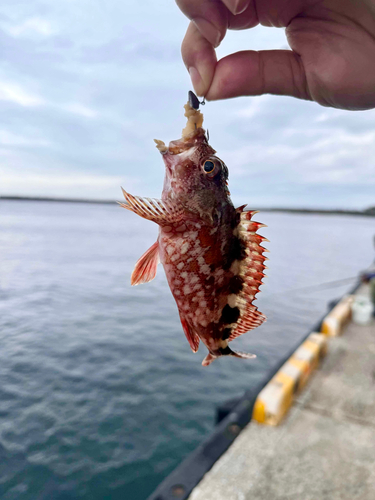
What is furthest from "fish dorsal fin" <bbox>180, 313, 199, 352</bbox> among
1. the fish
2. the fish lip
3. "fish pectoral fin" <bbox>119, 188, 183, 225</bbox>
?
the fish lip

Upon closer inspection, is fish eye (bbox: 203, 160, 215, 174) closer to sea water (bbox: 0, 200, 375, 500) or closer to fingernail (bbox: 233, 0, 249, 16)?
fingernail (bbox: 233, 0, 249, 16)

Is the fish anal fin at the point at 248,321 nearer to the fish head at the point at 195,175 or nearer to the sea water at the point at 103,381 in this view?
the fish head at the point at 195,175

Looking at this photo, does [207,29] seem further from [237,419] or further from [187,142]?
[237,419]

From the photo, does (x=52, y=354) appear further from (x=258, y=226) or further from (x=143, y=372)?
(x=258, y=226)

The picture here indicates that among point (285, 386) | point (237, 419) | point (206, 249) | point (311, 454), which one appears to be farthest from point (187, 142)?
point (285, 386)

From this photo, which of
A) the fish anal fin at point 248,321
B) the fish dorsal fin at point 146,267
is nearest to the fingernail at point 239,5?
the fish dorsal fin at point 146,267

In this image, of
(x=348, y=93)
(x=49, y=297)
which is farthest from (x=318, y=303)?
(x=348, y=93)
